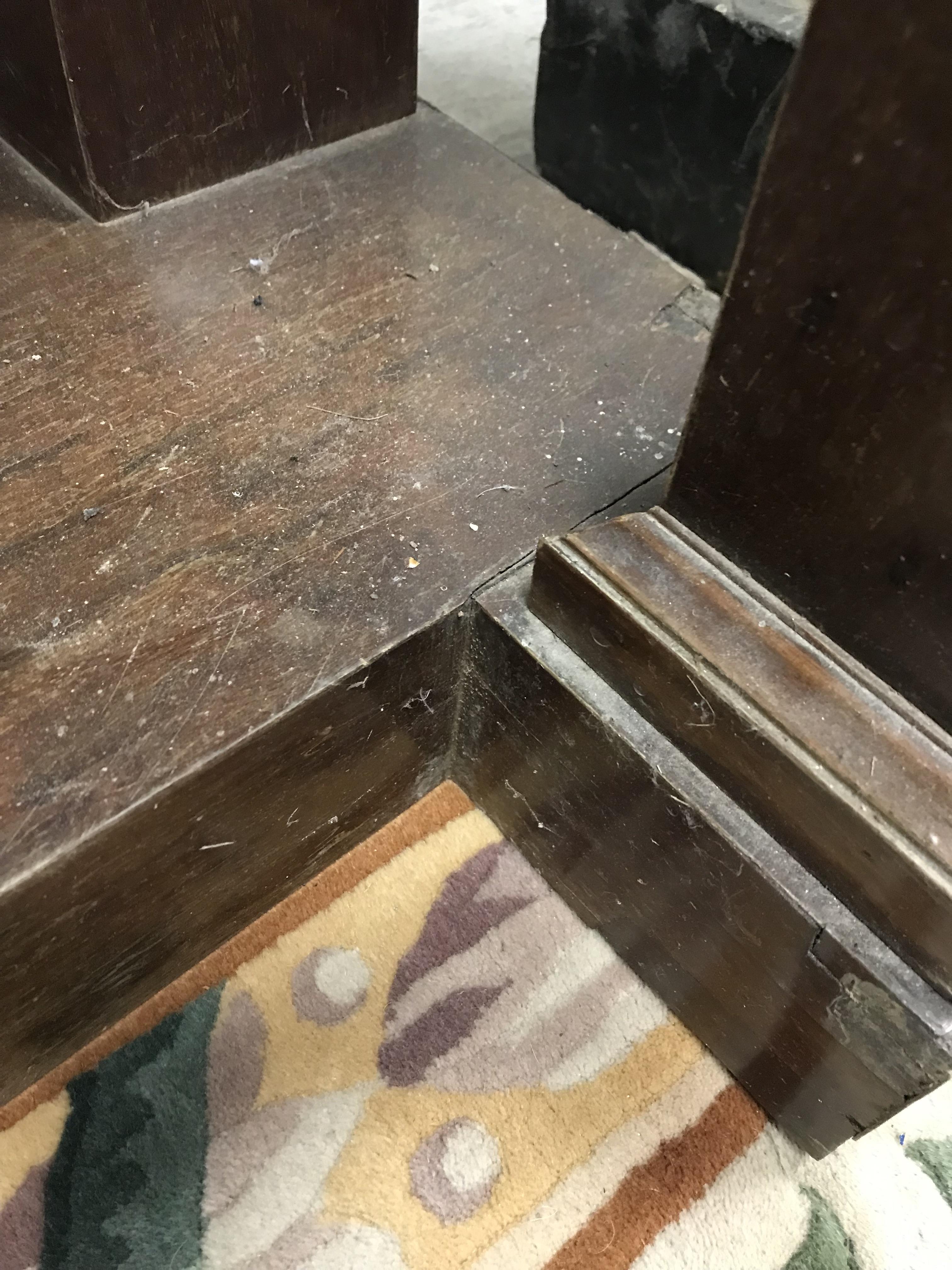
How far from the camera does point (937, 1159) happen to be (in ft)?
2.25

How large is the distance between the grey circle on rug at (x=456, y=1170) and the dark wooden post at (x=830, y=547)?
0.20 meters

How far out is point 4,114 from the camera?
0.90 meters

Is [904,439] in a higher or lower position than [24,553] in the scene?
higher

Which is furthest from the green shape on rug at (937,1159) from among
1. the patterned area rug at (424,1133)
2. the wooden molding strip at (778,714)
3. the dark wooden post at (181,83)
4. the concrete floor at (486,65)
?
the concrete floor at (486,65)

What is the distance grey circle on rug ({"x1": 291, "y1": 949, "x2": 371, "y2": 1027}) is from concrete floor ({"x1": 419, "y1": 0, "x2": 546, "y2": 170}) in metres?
1.20

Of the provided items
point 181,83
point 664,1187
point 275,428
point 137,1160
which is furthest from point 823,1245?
point 181,83

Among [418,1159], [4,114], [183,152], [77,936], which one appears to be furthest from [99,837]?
[4,114]

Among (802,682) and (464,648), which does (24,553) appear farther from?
(802,682)

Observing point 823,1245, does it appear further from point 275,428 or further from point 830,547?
point 275,428

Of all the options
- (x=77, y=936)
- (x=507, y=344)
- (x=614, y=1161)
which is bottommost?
(x=614, y=1161)

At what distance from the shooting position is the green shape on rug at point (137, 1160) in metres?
0.60

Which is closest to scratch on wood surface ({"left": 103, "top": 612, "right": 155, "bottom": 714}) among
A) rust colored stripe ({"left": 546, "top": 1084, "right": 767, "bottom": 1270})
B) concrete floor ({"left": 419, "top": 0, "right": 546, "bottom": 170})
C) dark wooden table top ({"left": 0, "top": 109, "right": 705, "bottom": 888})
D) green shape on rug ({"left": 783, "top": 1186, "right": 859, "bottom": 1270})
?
dark wooden table top ({"left": 0, "top": 109, "right": 705, "bottom": 888})

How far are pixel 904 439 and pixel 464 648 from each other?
340 mm

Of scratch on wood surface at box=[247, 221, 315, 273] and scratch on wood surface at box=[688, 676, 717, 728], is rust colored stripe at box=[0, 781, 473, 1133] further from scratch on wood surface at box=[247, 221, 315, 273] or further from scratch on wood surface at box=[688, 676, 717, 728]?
scratch on wood surface at box=[247, 221, 315, 273]
